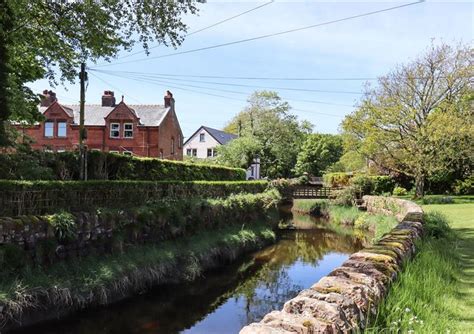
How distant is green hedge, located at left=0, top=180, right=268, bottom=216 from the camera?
9383mm

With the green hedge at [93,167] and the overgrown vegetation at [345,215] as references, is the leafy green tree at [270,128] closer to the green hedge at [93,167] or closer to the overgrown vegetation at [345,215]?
the overgrown vegetation at [345,215]

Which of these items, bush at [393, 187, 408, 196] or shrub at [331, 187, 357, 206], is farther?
bush at [393, 187, 408, 196]

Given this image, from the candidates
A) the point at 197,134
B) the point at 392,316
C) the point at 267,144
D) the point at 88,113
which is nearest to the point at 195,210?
the point at 392,316

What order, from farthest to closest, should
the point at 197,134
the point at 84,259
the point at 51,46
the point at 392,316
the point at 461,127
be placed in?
the point at 197,134, the point at 461,127, the point at 51,46, the point at 84,259, the point at 392,316

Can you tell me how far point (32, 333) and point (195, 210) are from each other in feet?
27.2

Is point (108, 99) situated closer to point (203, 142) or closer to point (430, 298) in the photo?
point (203, 142)

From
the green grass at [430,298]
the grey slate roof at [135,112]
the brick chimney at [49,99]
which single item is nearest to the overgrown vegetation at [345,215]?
the green grass at [430,298]

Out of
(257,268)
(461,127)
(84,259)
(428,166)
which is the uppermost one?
(461,127)

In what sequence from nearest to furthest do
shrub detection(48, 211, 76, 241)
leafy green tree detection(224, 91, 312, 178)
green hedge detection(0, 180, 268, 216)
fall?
green hedge detection(0, 180, 268, 216)
shrub detection(48, 211, 76, 241)
leafy green tree detection(224, 91, 312, 178)

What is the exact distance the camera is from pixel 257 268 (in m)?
15.3

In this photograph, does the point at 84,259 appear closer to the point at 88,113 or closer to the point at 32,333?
the point at 32,333

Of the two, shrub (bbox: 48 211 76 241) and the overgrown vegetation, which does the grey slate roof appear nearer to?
the overgrown vegetation

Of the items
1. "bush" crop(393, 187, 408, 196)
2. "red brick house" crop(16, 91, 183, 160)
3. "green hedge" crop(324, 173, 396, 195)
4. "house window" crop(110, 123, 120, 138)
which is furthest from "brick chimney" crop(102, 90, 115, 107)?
"bush" crop(393, 187, 408, 196)

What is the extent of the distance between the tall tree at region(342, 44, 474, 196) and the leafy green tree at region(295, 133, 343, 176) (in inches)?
1550
